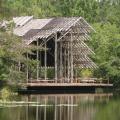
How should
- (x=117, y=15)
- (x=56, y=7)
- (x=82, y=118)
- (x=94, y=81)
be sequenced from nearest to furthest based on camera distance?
(x=82, y=118) < (x=94, y=81) < (x=117, y=15) < (x=56, y=7)

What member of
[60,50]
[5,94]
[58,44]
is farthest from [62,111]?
[58,44]

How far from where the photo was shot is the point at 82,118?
3503 cm

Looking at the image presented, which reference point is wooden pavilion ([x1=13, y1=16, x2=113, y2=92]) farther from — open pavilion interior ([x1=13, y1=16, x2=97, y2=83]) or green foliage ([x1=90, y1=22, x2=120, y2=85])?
green foliage ([x1=90, y1=22, x2=120, y2=85])

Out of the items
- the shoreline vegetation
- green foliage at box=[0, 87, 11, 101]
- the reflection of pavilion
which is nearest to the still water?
the reflection of pavilion

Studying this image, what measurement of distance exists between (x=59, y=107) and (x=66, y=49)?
2857cm

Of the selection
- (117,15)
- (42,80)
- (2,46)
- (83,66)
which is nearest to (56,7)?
(117,15)

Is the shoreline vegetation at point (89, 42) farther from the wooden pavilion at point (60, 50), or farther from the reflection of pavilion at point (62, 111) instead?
the reflection of pavilion at point (62, 111)

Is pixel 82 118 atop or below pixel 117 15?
below

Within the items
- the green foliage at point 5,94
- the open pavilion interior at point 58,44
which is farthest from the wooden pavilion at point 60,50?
the green foliage at point 5,94

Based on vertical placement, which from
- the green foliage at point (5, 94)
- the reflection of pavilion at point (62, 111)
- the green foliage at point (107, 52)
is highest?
the green foliage at point (107, 52)

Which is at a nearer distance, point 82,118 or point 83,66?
point 82,118

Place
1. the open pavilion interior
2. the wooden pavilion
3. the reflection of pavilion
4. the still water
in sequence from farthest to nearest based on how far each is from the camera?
the open pavilion interior
the wooden pavilion
the reflection of pavilion
the still water

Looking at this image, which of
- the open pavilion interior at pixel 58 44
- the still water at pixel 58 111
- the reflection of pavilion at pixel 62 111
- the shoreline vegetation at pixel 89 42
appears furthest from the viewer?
the open pavilion interior at pixel 58 44

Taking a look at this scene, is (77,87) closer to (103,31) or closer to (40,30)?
(40,30)
